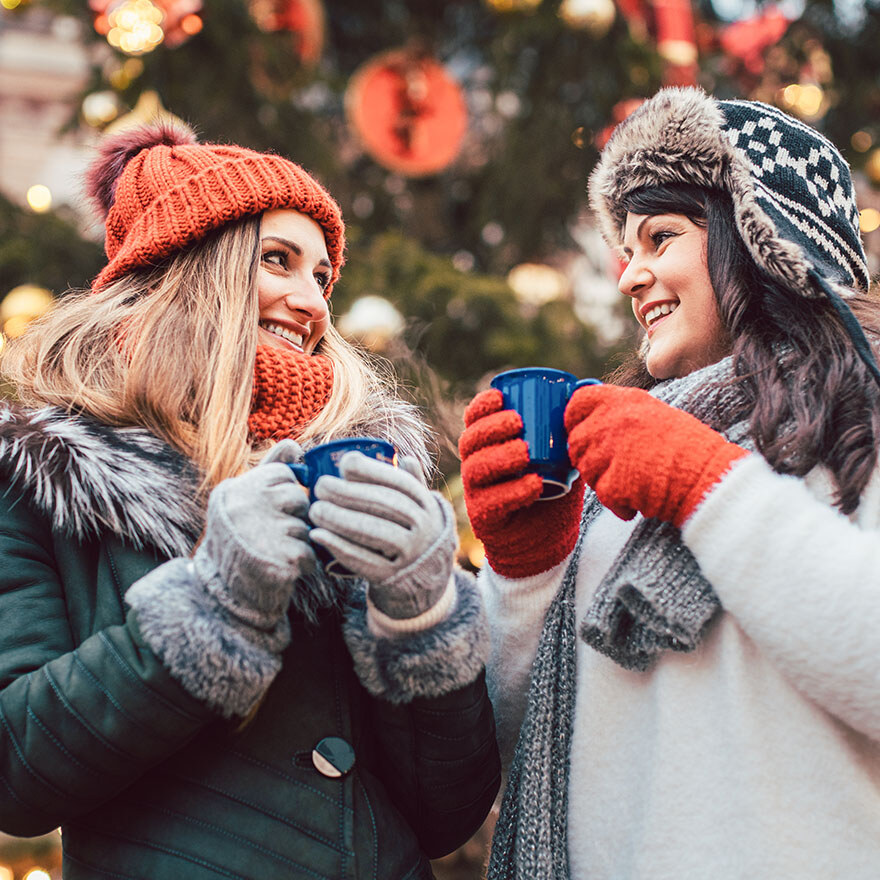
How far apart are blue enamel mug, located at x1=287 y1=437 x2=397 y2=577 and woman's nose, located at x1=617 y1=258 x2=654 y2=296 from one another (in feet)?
2.16

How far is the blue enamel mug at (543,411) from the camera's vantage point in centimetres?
139

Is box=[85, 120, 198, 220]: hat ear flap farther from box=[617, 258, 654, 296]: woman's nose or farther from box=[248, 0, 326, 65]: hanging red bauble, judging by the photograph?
box=[248, 0, 326, 65]: hanging red bauble

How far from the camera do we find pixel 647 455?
1.25 m

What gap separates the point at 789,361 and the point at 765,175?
0.36 metres

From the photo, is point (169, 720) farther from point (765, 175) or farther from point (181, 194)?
point (765, 175)

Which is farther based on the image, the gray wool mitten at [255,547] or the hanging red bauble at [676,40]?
the hanging red bauble at [676,40]

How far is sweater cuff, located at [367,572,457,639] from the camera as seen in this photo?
A: 49.5 inches

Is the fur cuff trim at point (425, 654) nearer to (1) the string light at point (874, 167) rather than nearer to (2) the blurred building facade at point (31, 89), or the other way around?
(1) the string light at point (874, 167)

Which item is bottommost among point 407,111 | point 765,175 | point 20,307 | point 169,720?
point 20,307

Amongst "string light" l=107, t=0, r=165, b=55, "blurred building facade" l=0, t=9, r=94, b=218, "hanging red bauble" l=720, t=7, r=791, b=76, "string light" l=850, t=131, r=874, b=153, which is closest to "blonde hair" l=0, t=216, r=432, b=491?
"string light" l=107, t=0, r=165, b=55

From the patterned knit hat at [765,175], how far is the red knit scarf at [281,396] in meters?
0.73

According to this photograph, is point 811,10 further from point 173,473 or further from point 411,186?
point 173,473

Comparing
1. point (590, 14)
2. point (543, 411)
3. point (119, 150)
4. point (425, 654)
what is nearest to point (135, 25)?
point (590, 14)

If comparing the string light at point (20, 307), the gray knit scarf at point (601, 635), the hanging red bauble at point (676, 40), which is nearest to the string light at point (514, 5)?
the hanging red bauble at point (676, 40)
